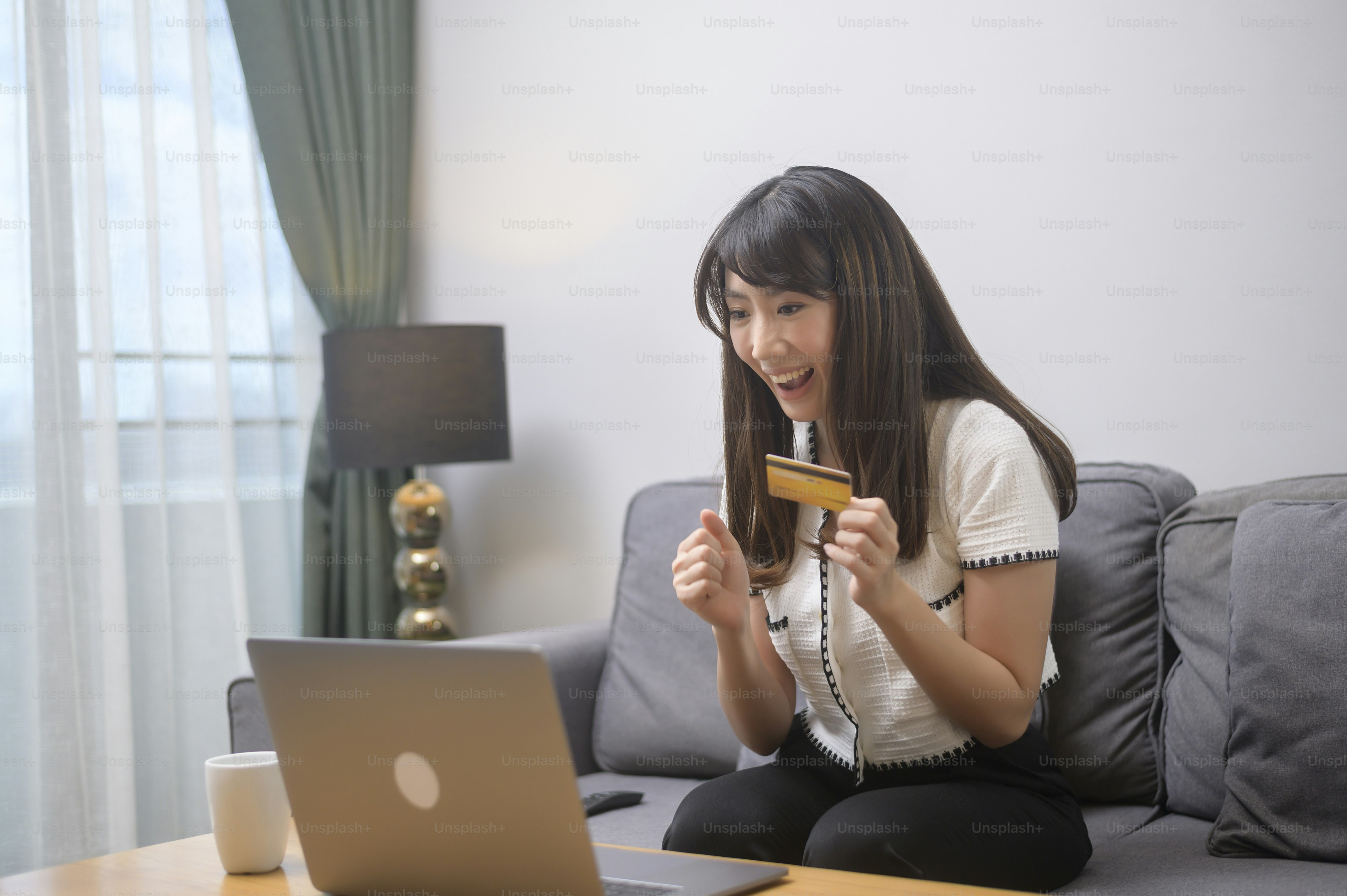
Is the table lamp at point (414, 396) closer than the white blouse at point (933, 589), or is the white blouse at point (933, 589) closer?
the white blouse at point (933, 589)

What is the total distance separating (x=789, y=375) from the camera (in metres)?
1.37

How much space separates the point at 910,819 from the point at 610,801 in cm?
70

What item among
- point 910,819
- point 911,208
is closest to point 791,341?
point 910,819

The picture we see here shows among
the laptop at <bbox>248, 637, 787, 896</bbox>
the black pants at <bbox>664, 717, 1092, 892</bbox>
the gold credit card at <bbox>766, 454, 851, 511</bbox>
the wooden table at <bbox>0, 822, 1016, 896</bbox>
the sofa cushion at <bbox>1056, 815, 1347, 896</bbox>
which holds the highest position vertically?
the gold credit card at <bbox>766, 454, 851, 511</bbox>

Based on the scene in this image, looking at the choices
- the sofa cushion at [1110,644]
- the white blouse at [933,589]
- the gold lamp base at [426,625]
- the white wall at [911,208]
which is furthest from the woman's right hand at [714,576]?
the gold lamp base at [426,625]

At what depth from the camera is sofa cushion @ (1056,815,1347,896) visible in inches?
45.9

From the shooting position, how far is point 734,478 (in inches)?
59.7

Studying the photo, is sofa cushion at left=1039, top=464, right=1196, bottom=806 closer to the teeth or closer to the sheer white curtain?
the teeth

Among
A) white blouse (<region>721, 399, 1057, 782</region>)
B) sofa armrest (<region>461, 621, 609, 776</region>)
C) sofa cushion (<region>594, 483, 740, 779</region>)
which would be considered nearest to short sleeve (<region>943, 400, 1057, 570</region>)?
white blouse (<region>721, 399, 1057, 782</region>)

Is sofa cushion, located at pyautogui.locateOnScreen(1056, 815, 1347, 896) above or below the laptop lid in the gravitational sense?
below

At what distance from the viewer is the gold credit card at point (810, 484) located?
3.33ft

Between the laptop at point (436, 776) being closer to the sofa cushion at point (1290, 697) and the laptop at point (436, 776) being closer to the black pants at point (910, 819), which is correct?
the black pants at point (910, 819)

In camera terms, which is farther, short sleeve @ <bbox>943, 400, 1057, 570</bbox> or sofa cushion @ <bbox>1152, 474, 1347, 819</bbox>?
sofa cushion @ <bbox>1152, 474, 1347, 819</bbox>

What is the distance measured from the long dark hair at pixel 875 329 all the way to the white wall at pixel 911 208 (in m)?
0.68
